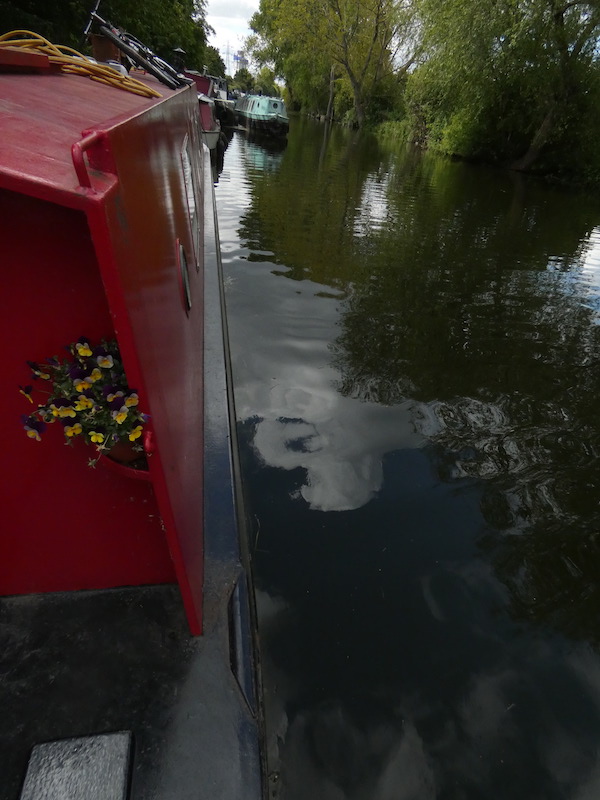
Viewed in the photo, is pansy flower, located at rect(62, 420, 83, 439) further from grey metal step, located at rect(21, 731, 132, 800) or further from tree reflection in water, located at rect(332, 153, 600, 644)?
tree reflection in water, located at rect(332, 153, 600, 644)

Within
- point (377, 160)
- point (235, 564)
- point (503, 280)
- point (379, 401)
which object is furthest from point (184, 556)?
point (377, 160)

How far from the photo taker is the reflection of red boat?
42.6 inches

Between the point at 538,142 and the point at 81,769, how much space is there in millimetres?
23452

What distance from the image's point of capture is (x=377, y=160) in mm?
17844

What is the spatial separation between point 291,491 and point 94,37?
5.51 m

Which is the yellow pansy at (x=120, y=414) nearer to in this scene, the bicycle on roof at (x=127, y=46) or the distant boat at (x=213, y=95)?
the bicycle on roof at (x=127, y=46)

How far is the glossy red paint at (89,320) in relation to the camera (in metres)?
0.99

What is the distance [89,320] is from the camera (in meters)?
1.21

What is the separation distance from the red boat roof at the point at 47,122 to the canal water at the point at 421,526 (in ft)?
5.62

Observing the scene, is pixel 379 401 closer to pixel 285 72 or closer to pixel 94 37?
pixel 94 37

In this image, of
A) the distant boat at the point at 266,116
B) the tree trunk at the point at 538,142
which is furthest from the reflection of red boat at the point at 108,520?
the tree trunk at the point at 538,142

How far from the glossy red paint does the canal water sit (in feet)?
2.04

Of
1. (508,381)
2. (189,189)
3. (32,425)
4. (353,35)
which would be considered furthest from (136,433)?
(353,35)

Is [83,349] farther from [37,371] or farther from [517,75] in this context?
[517,75]
